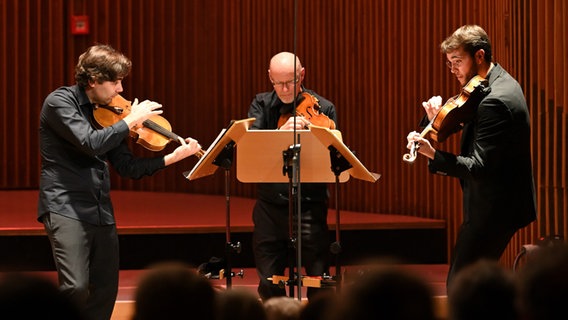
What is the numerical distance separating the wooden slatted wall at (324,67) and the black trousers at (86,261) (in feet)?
7.51

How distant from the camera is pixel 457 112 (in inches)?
165

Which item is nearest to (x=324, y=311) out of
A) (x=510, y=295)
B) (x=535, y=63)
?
(x=510, y=295)

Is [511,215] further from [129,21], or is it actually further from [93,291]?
[129,21]

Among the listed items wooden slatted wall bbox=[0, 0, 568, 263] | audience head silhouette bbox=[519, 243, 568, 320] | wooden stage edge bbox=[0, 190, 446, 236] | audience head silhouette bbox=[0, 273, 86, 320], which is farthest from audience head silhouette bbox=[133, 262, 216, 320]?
wooden stage edge bbox=[0, 190, 446, 236]

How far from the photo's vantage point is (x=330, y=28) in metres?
7.82

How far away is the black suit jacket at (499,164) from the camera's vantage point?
4.01 metres

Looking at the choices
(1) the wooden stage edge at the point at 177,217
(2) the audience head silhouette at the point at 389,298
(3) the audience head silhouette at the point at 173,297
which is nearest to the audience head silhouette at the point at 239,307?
(3) the audience head silhouette at the point at 173,297

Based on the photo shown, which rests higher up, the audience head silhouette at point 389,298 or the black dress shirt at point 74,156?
the black dress shirt at point 74,156

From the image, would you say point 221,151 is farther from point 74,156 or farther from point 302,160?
point 74,156

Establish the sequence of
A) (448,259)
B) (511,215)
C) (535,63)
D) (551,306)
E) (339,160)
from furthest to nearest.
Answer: (448,259) < (535,63) < (339,160) < (511,215) < (551,306)

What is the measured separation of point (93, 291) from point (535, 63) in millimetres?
3137

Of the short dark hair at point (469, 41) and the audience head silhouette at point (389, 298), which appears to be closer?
the audience head silhouette at point (389, 298)

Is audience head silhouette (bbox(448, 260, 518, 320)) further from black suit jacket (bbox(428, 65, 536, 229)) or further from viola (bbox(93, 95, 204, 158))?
viola (bbox(93, 95, 204, 158))

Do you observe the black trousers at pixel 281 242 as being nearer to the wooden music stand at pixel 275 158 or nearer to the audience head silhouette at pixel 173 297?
the wooden music stand at pixel 275 158
